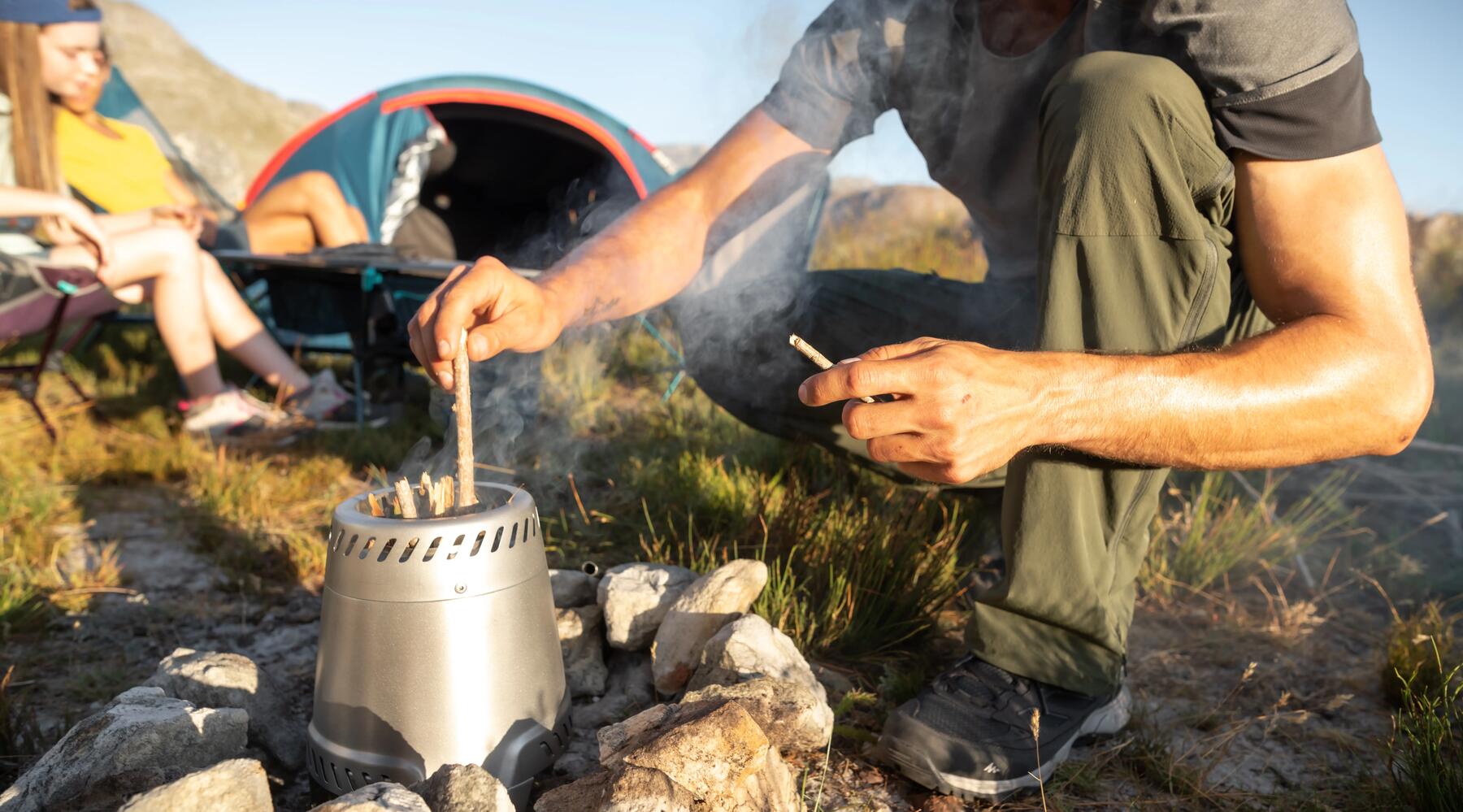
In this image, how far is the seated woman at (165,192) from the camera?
416 cm

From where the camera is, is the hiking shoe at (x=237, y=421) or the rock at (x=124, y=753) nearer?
the rock at (x=124, y=753)

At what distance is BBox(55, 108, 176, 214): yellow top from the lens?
13.6ft

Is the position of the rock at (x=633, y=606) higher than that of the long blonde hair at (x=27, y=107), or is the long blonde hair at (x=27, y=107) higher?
the long blonde hair at (x=27, y=107)

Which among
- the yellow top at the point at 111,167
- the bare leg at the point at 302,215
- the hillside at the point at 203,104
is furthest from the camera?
the hillside at the point at 203,104

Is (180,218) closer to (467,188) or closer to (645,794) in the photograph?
(467,188)

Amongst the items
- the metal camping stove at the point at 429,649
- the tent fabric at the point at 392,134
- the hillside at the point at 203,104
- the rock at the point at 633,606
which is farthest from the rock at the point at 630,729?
the hillside at the point at 203,104

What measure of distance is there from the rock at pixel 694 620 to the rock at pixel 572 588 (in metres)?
0.27

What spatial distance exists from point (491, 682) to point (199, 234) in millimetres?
3629

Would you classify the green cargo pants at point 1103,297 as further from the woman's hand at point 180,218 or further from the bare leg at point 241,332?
the woman's hand at point 180,218

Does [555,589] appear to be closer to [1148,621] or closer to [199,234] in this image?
[1148,621]

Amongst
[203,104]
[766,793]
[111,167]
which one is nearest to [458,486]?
[766,793]

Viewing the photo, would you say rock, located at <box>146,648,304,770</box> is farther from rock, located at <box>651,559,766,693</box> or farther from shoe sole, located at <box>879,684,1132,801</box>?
shoe sole, located at <box>879,684,1132,801</box>

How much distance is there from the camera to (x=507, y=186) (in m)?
5.95

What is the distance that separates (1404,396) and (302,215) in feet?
15.7
